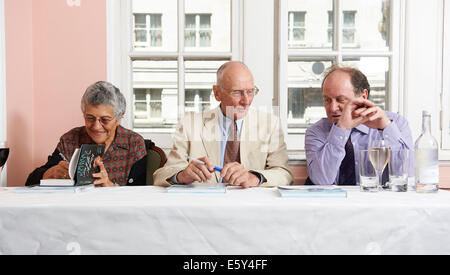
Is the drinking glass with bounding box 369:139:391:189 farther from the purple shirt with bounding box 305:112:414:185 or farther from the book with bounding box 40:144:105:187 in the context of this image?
the book with bounding box 40:144:105:187

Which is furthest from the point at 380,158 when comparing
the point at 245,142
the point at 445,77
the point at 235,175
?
the point at 445,77

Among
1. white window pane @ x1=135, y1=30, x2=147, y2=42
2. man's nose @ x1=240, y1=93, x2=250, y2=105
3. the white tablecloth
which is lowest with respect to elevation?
the white tablecloth

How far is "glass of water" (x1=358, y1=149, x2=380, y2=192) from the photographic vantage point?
4.65 ft

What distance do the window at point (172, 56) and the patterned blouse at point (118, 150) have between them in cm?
41

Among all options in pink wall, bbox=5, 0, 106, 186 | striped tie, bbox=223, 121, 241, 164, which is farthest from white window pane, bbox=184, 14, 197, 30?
striped tie, bbox=223, 121, 241, 164

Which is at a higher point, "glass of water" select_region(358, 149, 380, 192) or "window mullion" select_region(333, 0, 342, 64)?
"window mullion" select_region(333, 0, 342, 64)

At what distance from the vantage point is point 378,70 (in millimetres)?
2590

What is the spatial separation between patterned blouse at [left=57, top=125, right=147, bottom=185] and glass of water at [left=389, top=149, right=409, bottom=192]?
4.00 ft

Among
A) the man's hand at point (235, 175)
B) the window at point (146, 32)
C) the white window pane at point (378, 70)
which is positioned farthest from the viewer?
the window at point (146, 32)

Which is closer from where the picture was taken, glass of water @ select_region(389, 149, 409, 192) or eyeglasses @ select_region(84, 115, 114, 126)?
glass of water @ select_region(389, 149, 409, 192)

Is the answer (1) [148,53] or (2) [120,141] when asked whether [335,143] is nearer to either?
(2) [120,141]

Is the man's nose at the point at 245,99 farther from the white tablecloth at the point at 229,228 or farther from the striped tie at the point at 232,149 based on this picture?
the white tablecloth at the point at 229,228

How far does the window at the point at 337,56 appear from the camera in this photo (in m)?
2.51

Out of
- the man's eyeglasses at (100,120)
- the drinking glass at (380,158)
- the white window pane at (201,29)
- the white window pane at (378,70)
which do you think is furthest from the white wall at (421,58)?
the man's eyeglasses at (100,120)
